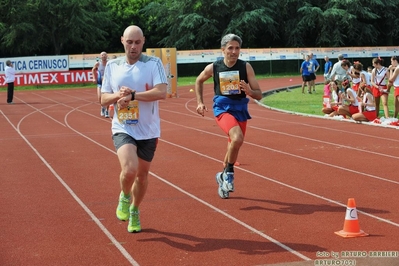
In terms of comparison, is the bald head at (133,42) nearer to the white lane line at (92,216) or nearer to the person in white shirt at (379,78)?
the white lane line at (92,216)

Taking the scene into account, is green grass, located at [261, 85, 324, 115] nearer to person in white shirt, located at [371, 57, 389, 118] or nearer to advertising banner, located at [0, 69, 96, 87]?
person in white shirt, located at [371, 57, 389, 118]

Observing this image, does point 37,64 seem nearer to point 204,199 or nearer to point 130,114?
point 204,199

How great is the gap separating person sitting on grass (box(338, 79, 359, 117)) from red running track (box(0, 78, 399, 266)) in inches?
68.0

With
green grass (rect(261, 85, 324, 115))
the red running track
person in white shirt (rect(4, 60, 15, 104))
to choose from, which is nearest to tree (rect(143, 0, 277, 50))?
green grass (rect(261, 85, 324, 115))

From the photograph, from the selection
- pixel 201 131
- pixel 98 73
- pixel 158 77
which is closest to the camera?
pixel 158 77

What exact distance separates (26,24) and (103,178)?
4201cm

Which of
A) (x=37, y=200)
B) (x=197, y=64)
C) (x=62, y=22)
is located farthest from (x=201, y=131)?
(x=62, y=22)

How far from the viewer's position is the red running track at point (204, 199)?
6.42 m

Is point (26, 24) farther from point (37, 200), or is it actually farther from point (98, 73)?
point (37, 200)

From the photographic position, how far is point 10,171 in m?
11.6

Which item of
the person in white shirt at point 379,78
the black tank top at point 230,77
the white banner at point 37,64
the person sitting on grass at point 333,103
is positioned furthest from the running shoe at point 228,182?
the white banner at point 37,64

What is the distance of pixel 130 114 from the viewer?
22.1ft

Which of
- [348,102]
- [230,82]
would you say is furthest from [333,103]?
[230,82]

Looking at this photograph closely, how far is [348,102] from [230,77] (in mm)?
10547
